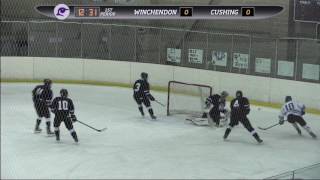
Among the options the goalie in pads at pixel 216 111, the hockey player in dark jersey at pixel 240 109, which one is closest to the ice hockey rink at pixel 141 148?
the goalie in pads at pixel 216 111

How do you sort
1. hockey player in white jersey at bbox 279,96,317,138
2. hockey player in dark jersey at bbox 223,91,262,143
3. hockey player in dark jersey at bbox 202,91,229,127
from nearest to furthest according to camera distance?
1. hockey player in dark jersey at bbox 223,91,262,143
2. hockey player in white jersey at bbox 279,96,317,138
3. hockey player in dark jersey at bbox 202,91,229,127

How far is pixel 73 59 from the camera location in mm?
16828

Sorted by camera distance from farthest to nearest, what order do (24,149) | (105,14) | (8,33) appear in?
(24,149)
(105,14)
(8,33)

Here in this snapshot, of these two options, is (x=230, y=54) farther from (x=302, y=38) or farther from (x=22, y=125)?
(x=22, y=125)

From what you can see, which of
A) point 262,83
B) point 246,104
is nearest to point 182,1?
point 262,83

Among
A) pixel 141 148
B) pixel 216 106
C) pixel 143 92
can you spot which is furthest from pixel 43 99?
pixel 216 106

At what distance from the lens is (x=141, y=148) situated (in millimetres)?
10445

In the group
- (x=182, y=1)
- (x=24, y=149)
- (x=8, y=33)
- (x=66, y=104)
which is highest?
(x=182, y=1)

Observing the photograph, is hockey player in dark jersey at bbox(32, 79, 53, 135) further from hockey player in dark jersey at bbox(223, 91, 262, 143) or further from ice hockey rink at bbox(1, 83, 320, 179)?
hockey player in dark jersey at bbox(223, 91, 262, 143)

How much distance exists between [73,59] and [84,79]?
24.3 inches

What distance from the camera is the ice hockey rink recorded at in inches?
341

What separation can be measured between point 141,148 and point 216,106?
7.85ft

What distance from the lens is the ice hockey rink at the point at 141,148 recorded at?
8.67 metres

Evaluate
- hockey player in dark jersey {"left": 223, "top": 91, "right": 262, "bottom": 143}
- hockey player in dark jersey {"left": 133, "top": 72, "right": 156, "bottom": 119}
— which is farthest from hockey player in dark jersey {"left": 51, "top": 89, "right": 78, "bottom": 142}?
hockey player in dark jersey {"left": 133, "top": 72, "right": 156, "bottom": 119}
